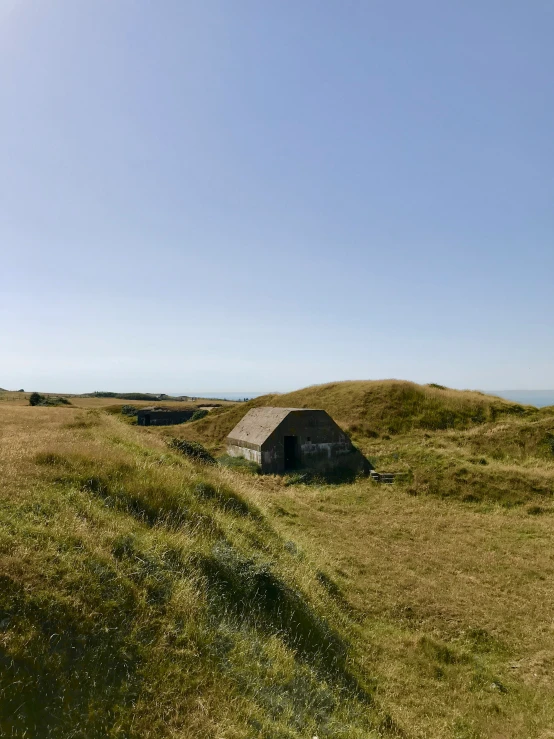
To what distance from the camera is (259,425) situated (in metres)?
30.8

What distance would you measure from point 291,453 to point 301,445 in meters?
1.40

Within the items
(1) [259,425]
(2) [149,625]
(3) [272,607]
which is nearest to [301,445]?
(1) [259,425]

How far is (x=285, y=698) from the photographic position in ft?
19.8

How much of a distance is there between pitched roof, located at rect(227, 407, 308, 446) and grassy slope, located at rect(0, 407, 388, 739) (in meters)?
17.5

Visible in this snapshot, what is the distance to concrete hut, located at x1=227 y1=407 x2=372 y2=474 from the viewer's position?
28.0 metres

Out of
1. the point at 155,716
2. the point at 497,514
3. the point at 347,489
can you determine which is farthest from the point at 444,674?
the point at 347,489

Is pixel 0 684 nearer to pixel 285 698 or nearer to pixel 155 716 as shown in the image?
pixel 155 716

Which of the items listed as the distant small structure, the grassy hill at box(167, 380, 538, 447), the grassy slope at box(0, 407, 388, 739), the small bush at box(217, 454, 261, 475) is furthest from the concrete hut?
the distant small structure

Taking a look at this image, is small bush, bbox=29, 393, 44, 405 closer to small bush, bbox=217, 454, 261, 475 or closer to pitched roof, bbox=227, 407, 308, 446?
pitched roof, bbox=227, 407, 308, 446

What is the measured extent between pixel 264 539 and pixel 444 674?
Answer: 528cm

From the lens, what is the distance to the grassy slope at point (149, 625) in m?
4.90

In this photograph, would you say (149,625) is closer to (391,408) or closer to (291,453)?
(291,453)

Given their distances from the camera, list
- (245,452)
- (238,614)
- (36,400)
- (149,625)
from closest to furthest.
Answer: (149,625) < (238,614) < (245,452) < (36,400)

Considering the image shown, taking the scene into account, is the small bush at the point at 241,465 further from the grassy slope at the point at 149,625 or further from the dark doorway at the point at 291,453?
the grassy slope at the point at 149,625
